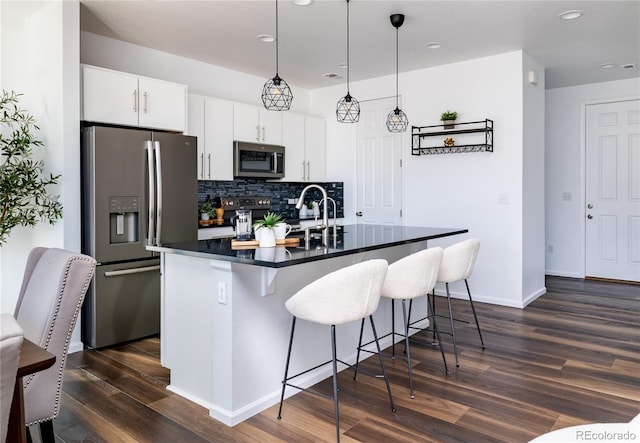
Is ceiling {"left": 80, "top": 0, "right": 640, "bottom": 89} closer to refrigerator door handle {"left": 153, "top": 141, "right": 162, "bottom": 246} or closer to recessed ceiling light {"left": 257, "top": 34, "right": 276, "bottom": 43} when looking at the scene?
recessed ceiling light {"left": 257, "top": 34, "right": 276, "bottom": 43}

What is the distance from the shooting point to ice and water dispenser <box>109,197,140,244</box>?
144 inches

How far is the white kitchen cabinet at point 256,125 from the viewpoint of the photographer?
16.7 ft

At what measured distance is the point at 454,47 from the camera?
461 cm

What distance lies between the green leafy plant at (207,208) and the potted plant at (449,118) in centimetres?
269

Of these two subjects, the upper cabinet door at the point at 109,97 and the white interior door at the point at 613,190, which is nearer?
the upper cabinet door at the point at 109,97

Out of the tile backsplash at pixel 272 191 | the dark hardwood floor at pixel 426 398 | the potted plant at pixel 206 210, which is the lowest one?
the dark hardwood floor at pixel 426 398

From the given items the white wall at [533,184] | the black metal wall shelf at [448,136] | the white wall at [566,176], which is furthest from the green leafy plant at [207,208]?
the white wall at [566,176]

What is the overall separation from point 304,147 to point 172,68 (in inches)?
73.0

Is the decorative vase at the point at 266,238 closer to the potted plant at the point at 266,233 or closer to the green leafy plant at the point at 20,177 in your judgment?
the potted plant at the point at 266,233

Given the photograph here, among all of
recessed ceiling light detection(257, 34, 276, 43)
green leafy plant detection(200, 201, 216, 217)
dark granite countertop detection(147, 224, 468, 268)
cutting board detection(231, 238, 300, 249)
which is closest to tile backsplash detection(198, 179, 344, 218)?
green leafy plant detection(200, 201, 216, 217)

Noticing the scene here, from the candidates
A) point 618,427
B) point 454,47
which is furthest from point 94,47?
point 618,427

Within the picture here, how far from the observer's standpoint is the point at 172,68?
4855 millimetres

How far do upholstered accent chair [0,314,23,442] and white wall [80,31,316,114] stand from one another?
12.6ft

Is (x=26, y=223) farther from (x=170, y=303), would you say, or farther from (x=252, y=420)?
(x=252, y=420)
